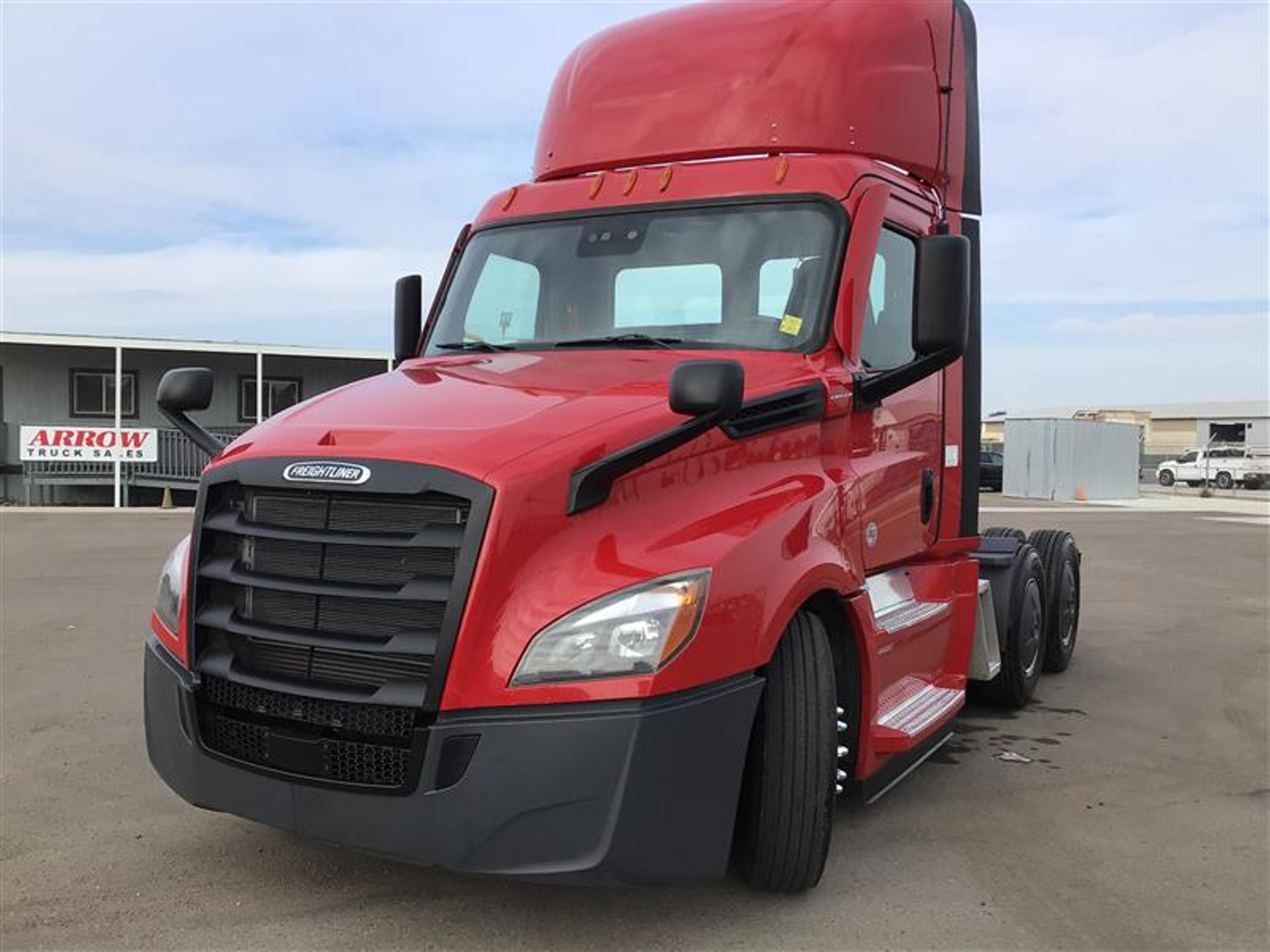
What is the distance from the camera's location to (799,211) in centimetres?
418

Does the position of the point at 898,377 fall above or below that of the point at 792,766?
above

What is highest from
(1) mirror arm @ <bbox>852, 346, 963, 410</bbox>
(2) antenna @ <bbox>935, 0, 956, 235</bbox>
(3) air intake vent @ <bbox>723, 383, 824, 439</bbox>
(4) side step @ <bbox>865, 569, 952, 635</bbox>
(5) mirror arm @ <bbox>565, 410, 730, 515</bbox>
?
(2) antenna @ <bbox>935, 0, 956, 235</bbox>

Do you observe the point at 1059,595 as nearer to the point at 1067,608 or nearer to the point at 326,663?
the point at 1067,608

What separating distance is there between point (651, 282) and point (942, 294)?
45.2 inches

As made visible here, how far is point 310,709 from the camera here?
310cm

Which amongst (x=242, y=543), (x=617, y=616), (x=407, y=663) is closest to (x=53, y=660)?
(x=242, y=543)

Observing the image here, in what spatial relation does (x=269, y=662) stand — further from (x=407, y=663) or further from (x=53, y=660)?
(x=53, y=660)

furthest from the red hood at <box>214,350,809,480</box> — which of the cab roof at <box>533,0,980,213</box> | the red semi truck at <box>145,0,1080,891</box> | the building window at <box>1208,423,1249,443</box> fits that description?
the building window at <box>1208,423,1249,443</box>

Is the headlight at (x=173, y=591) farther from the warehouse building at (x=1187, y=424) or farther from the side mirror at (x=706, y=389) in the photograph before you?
the warehouse building at (x=1187, y=424)

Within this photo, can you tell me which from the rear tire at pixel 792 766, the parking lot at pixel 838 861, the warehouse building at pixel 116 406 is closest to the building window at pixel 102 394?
the warehouse building at pixel 116 406

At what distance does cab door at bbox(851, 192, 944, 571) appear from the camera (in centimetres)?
413

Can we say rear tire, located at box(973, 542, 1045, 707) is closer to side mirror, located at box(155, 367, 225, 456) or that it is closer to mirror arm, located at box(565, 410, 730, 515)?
mirror arm, located at box(565, 410, 730, 515)


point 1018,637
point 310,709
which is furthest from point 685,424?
point 1018,637

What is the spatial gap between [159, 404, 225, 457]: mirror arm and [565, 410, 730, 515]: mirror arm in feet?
5.19
